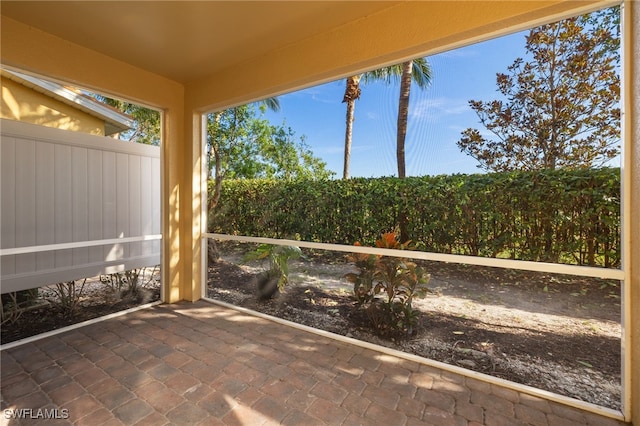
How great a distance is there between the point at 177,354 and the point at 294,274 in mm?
1387

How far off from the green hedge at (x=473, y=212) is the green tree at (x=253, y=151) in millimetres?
163

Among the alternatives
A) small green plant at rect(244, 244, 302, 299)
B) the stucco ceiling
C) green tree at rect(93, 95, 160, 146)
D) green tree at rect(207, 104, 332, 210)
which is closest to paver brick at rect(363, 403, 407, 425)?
small green plant at rect(244, 244, 302, 299)

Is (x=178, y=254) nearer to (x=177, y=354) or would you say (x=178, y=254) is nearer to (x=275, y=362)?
(x=177, y=354)

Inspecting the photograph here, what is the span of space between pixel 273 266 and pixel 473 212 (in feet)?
7.41

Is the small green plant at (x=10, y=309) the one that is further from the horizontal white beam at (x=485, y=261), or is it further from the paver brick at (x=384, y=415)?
the paver brick at (x=384, y=415)

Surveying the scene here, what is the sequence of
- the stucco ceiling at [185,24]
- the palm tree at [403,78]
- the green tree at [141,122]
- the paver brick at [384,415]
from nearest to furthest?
the paver brick at [384,415]
the stucco ceiling at [185,24]
the palm tree at [403,78]
the green tree at [141,122]

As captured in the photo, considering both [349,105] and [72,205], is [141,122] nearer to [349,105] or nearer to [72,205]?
[72,205]

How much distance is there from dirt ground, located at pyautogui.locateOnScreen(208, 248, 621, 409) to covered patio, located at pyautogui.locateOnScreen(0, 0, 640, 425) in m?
0.14

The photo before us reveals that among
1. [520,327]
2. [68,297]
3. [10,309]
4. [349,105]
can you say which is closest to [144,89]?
[349,105]

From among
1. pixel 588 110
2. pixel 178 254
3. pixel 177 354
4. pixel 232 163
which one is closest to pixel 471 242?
pixel 588 110

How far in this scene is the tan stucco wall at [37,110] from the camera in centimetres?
295

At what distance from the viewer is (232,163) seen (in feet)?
12.7

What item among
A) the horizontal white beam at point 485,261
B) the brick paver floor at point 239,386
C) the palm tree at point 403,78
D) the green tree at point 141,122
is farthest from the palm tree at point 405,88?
the green tree at point 141,122

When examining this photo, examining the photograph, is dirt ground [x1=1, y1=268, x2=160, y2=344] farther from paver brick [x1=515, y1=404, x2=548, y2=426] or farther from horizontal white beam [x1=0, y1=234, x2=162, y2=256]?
paver brick [x1=515, y1=404, x2=548, y2=426]
